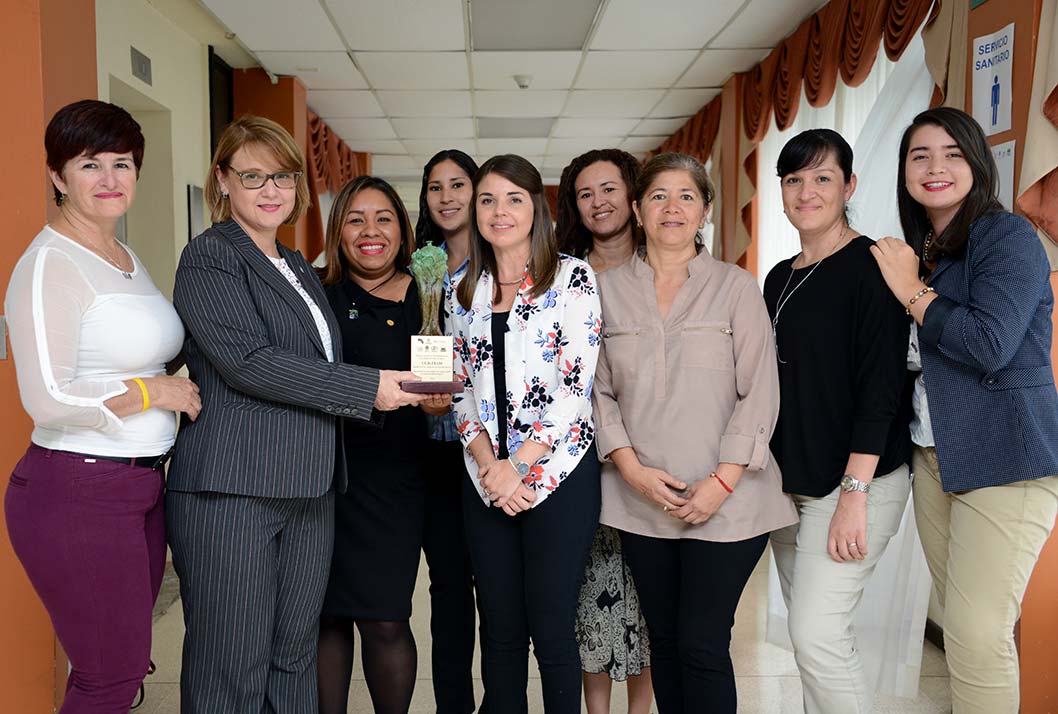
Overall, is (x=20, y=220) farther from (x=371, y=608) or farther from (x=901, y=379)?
(x=901, y=379)

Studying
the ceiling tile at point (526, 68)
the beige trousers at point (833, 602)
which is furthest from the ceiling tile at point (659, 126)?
the beige trousers at point (833, 602)

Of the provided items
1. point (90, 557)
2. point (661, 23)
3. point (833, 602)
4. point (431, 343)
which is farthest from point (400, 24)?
point (833, 602)

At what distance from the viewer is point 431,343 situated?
1.91m

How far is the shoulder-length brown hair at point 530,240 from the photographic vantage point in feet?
6.73

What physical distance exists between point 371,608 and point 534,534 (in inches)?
20.0

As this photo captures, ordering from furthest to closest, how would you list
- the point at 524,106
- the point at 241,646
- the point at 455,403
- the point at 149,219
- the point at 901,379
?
the point at 524,106
the point at 149,219
the point at 455,403
the point at 901,379
the point at 241,646

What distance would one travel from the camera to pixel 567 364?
6.54 feet

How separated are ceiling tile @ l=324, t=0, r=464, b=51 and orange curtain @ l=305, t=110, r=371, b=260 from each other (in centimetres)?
197

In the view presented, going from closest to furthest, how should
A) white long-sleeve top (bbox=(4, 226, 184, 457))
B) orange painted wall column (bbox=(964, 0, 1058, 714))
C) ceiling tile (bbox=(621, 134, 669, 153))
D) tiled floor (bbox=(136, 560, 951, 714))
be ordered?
white long-sleeve top (bbox=(4, 226, 184, 457)) → orange painted wall column (bbox=(964, 0, 1058, 714)) → tiled floor (bbox=(136, 560, 951, 714)) → ceiling tile (bbox=(621, 134, 669, 153))

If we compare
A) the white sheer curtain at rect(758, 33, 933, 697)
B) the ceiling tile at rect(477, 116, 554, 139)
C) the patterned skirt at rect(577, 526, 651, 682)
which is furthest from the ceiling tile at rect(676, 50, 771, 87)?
the patterned skirt at rect(577, 526, 651, 682)

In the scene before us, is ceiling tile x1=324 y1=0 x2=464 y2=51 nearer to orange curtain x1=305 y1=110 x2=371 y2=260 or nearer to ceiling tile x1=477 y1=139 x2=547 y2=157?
orange curtain x1=305 y1=110 x2=371 y2=260

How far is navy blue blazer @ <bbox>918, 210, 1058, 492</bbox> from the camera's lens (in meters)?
1.85

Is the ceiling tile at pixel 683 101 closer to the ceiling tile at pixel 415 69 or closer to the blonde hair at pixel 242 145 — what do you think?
the ceiling tile at pixel 415 69

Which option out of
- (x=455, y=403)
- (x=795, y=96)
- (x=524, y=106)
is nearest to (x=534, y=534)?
(x=455, y=403)
